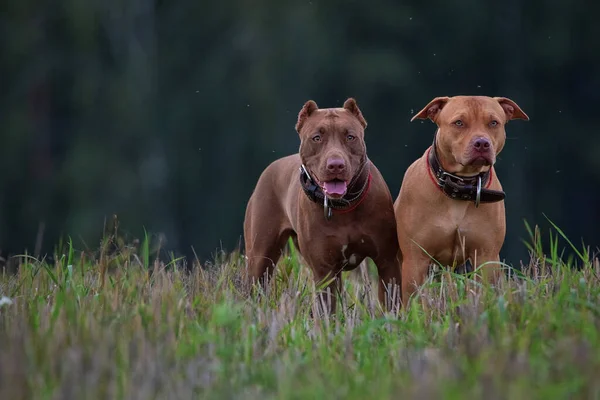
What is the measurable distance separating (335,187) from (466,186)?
0.78 metres

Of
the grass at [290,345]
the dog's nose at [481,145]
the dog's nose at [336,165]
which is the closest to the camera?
the grass at [290,345]

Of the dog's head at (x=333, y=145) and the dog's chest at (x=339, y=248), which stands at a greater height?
the dog's head at (x=333, y=145)

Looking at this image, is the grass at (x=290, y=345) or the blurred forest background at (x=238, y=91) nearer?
the grass at (x=290, y=345)

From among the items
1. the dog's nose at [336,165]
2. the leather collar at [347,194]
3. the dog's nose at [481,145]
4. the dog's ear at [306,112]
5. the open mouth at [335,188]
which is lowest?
the leather collar at [347,194]

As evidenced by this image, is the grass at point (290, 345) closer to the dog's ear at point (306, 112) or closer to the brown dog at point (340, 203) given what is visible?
the brown dog at point (340, 203)

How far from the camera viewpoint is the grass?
420cm

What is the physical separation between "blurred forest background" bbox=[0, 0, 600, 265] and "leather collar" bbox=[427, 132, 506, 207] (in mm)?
17942

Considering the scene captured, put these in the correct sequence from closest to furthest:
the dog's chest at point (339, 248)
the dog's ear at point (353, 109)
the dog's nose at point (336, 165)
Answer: the dog's nose at point (336, 165)
the dog's chest at point (339, 248)
the dog's ear at point (353, 109)

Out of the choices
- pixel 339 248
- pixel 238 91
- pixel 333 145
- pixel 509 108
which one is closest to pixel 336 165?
A: pixel 333 145

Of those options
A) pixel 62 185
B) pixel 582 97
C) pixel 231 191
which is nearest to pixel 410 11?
pixel 582 97

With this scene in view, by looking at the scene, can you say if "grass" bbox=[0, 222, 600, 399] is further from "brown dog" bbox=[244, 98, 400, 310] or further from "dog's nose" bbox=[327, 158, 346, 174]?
"dog's nose" bbox=[327, 158, 346, 174]

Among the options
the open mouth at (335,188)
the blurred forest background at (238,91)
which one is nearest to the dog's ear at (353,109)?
the open mouth at (335,188)

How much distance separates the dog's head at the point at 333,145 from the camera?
6.85 metres

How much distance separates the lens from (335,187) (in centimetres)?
686
